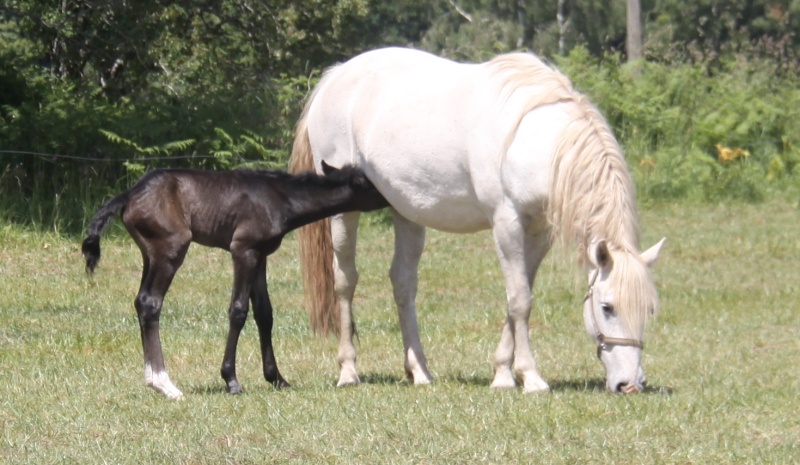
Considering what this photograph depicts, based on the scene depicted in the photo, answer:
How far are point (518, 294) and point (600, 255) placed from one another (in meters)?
0.67

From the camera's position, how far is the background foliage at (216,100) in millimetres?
13430

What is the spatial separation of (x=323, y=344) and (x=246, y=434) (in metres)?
3.10

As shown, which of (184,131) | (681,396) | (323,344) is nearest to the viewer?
(681,396)

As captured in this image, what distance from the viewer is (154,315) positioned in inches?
250

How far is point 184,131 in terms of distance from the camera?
14.1m

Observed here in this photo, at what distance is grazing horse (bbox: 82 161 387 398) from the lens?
6.30 metres

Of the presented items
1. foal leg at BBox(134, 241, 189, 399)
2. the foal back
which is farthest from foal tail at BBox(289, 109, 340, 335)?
foal leg at BBox(134, 241, 189, 399)

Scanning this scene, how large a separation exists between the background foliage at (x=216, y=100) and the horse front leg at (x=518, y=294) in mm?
7216

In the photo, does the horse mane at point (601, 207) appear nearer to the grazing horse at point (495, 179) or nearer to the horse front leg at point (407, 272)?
the grazing horse at point (495, 179)

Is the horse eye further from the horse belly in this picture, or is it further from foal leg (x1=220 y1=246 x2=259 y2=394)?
foal leg (x1=220 y1=246 x2=259 y2=394)

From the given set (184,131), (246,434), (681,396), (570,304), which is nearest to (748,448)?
(681,396)

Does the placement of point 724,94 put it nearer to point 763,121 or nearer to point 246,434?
point 763,121

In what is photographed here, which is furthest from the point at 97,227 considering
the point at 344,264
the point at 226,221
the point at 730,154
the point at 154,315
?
the point at 730,154

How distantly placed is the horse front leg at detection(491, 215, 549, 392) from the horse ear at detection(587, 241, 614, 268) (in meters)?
0.50
